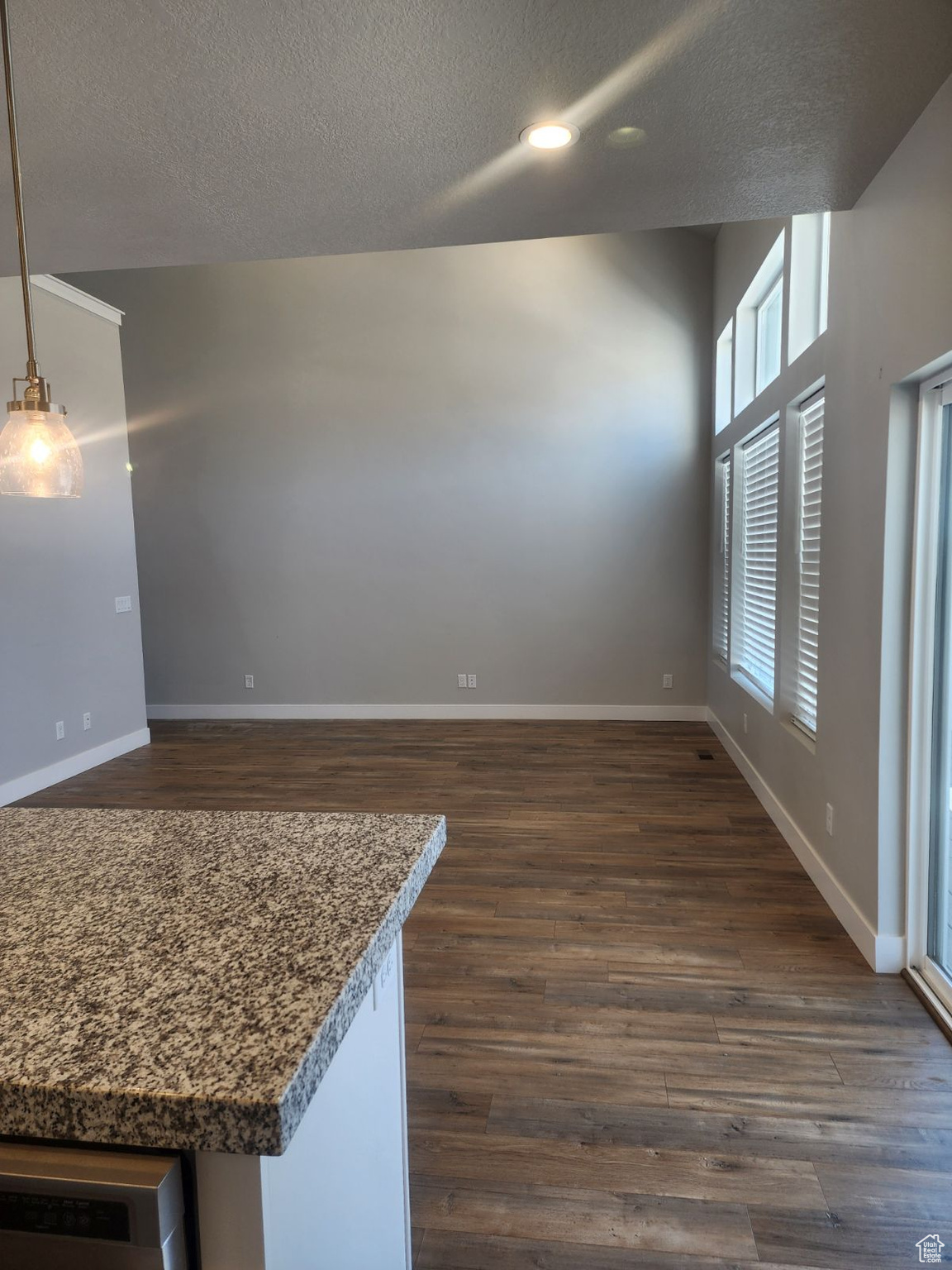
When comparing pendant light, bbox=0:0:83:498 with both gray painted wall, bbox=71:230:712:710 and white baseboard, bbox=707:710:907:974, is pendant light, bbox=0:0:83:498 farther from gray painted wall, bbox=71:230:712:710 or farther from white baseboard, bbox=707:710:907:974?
gray painted wall, bbox=71:230:712:710

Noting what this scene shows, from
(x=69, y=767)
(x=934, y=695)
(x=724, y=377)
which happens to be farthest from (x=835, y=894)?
(x=69, y=767)

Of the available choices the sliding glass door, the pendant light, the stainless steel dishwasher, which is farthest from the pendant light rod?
the sliding glass door

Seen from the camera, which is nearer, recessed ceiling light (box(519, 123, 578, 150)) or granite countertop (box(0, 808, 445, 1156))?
granite countertop (box(0, 808, 445, 1156))

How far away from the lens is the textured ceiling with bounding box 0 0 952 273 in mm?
1766

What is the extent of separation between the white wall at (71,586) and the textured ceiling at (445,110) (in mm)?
2305

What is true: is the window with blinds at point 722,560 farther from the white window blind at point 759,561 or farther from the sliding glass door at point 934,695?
the sliding glass door at point 934,695

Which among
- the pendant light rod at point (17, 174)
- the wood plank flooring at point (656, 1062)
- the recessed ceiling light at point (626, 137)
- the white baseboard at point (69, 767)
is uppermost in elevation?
the recessed ceiling light at point (626, 137)

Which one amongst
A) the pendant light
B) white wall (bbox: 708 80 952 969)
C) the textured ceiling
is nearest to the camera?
Answer: the pendant light

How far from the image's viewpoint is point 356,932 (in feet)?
3.13

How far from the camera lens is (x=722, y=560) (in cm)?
591

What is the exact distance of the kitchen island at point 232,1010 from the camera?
0.68 meters

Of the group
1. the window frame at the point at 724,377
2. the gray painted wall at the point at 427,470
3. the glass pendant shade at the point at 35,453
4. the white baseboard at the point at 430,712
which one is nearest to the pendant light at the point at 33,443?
the glass pendant shade at the point at 35,453

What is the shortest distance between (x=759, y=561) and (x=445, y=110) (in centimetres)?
335

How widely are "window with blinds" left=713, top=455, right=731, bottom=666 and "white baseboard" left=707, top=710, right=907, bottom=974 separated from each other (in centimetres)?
132
